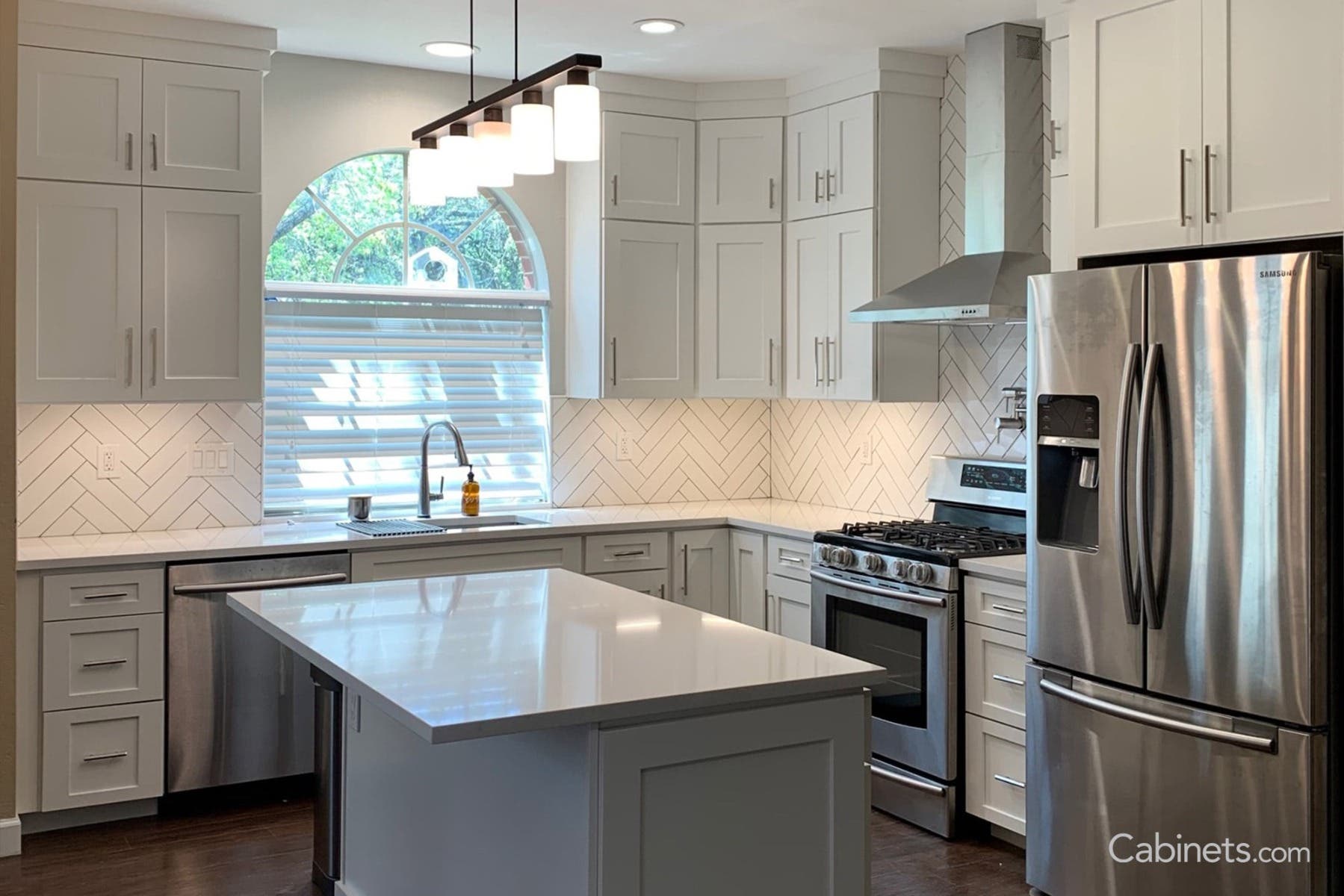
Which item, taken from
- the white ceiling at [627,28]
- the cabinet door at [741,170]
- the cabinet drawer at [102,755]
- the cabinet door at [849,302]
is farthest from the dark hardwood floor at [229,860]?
the white ceiling at [627,28]

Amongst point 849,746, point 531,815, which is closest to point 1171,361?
point 849,746

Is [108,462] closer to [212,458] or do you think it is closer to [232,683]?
[212,458]

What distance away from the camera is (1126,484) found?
3.31m

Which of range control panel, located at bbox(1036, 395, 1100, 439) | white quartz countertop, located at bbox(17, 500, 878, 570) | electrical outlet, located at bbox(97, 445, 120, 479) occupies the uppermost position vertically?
range control panel, located at bbox(1036, 395, 1100, 439)

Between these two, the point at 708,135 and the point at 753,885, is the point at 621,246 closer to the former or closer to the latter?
the point at 708,135

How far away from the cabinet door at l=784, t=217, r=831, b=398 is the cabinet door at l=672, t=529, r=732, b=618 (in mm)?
680

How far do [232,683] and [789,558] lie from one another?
2046mm

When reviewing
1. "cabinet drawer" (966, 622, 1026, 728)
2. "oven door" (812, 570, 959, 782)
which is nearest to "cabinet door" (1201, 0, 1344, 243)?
"cabinet drawer" (966, 622, 1026, 728)

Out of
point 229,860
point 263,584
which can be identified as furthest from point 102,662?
point 229,860

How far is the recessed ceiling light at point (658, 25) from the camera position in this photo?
439cm

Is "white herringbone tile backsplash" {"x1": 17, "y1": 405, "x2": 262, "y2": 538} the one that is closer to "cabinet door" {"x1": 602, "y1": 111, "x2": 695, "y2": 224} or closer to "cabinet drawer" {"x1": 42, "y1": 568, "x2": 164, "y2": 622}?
"cabinet drawer" {"x1": 42, "y1": 568, "x2": 164, "y2": 622}

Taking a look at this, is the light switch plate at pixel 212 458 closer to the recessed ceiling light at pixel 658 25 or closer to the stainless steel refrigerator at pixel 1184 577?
the recessed ceiling light at pixel 658 25

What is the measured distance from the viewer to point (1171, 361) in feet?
10.6

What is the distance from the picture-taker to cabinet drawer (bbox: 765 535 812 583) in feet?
15.8
